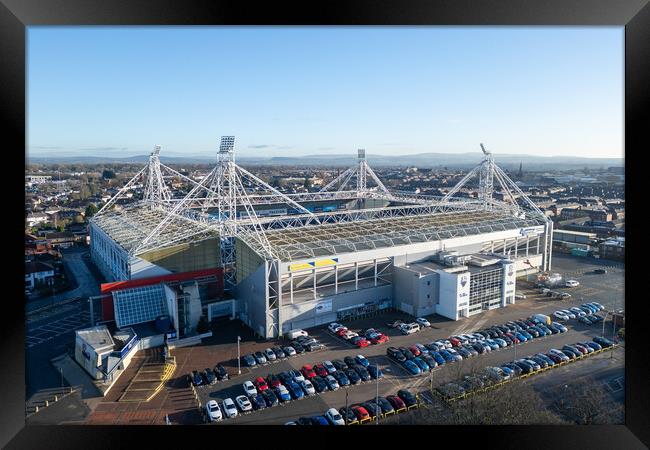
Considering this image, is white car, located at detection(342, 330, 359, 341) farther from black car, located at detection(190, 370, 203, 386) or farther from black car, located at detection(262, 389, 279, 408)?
black car, located at detection(190, 370, 203, 386)

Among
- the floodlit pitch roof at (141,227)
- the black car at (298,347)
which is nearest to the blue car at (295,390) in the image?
the black car at (298,347)

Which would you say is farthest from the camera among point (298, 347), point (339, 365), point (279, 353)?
point (298, 347)

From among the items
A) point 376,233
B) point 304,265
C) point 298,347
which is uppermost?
point 376,233

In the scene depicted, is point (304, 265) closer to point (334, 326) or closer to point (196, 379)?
point (334, 326)

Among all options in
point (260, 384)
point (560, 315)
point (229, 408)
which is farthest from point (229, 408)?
point (560, 315)

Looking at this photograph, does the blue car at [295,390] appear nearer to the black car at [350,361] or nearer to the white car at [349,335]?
the black car at [350,361]
